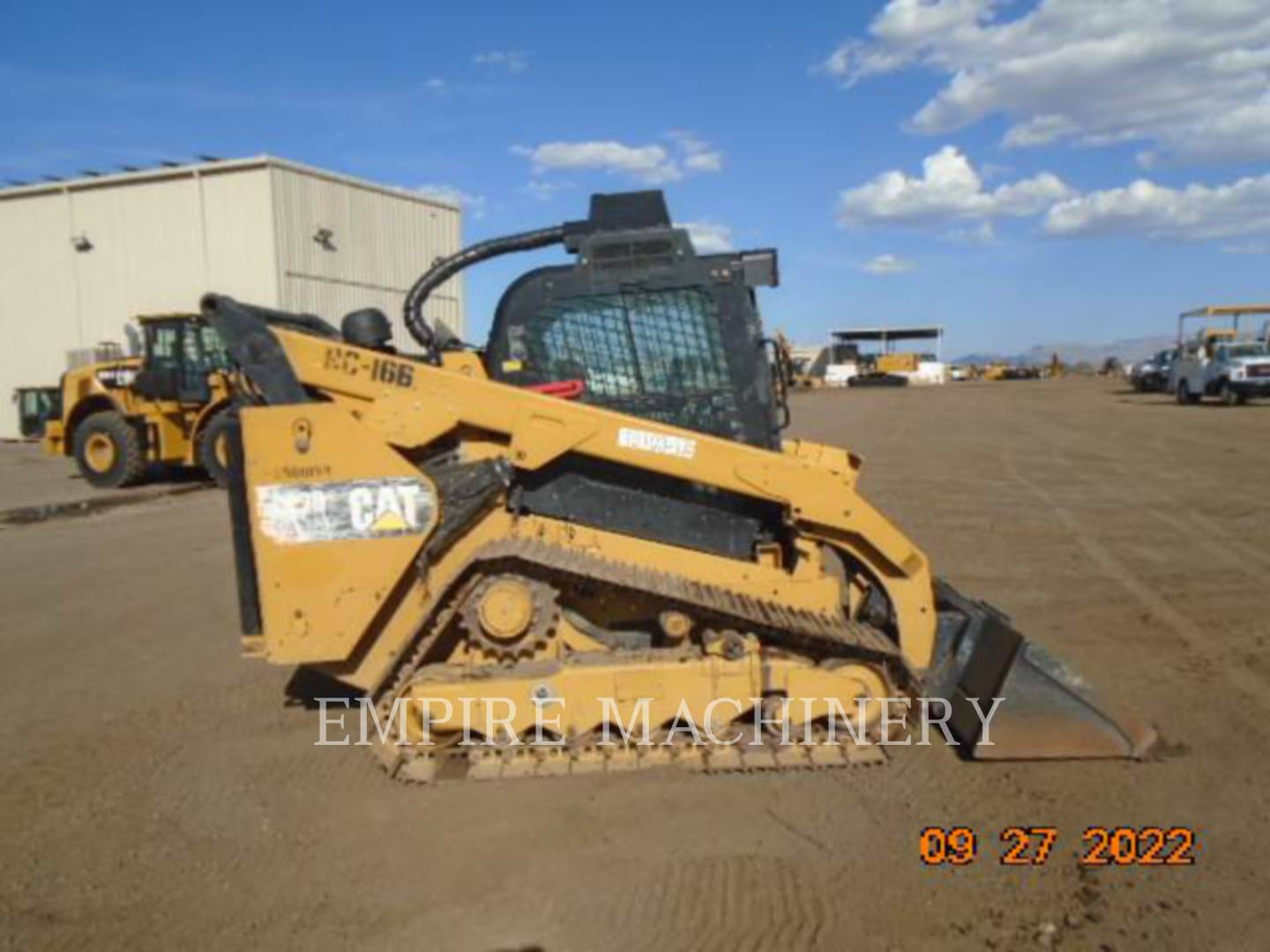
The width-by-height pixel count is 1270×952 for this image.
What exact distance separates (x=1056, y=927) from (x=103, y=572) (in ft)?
27.8

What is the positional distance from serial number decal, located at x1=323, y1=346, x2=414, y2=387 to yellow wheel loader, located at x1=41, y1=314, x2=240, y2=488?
11.3 metres

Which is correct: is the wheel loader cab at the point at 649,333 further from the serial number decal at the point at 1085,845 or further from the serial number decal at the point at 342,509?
the serial number decal at the point at 1085,845

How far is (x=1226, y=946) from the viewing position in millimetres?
3086

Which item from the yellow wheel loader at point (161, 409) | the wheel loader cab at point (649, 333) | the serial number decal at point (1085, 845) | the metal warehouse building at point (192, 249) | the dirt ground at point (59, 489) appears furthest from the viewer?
the metal warehouse building at point (192, 249)

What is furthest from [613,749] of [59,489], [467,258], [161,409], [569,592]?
[59,489]

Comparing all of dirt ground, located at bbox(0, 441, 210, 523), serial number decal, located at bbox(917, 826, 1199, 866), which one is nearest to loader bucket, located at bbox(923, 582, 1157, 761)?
serial number decal, located at bbox(917, 826, 1199, 866)

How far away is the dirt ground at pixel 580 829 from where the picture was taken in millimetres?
3303

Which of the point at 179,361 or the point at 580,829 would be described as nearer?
the point at 580,829

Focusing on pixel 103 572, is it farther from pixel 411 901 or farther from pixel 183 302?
pixel 183 302

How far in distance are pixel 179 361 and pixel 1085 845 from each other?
14.5 metres

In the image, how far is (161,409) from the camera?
15273 mm

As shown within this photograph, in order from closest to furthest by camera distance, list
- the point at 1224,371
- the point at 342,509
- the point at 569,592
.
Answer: the point at 342,509 → the point at 569,592 → the point at 1224,371

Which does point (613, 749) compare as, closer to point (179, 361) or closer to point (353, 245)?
point (179, 361)

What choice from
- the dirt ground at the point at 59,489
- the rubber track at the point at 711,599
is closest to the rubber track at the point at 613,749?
the rubber track at the point at 711,599
